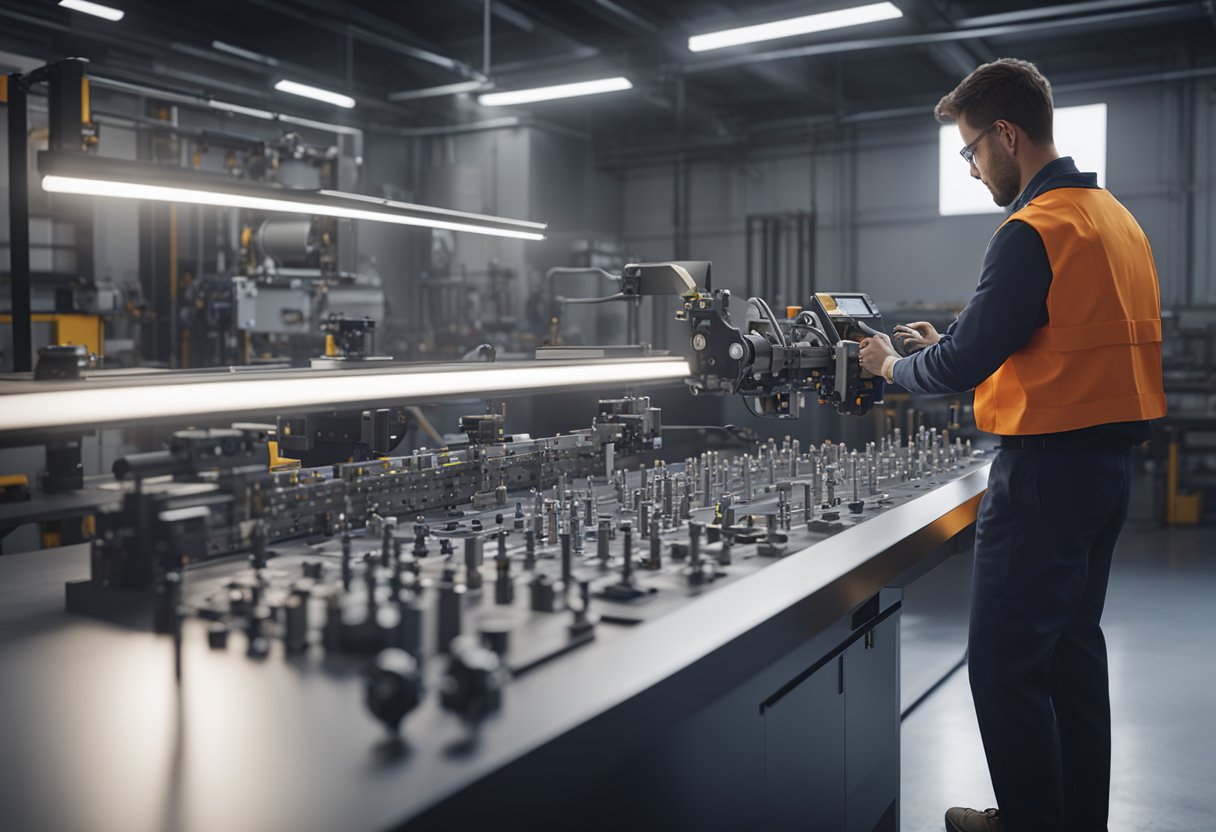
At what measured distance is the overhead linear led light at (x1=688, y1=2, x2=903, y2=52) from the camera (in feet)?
18.7

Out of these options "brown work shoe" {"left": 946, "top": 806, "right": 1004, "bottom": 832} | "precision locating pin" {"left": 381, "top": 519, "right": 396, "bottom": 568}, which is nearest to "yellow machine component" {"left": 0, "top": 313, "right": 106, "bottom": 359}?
"precision locating pin" {"left": 381, "top": 519, "right": 396, "bottom": 568}

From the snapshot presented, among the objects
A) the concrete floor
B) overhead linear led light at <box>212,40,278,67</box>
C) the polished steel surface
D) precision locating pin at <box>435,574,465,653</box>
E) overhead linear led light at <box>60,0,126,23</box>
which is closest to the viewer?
the polished steel surface

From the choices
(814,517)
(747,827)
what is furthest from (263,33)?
(747,827)

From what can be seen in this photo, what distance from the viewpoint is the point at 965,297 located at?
10070mm

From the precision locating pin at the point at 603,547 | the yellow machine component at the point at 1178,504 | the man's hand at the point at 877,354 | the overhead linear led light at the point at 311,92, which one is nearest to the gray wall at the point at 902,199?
the yellow machine component at the point at 1178,504

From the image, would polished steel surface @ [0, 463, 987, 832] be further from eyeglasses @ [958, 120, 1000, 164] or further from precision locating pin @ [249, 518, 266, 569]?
eyeglasses @ [958, 120, 1000, 164]

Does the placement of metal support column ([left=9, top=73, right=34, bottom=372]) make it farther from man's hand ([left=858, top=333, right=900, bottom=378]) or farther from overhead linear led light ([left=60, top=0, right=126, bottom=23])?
overhead linear led light ([left=60, top=0, right=126, bottom=23])

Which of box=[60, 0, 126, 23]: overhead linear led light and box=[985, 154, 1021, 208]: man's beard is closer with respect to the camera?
box=[985, 154, 1021, 208]: man's beard

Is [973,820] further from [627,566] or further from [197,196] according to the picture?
[197,196]

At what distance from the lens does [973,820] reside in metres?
2.47

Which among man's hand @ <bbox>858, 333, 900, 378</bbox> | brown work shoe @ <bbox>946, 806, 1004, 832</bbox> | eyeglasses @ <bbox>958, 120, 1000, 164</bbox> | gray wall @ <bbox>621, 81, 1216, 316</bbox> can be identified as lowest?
brown work shoe @ <bbox>946, 806, 1004, 832</bbox>

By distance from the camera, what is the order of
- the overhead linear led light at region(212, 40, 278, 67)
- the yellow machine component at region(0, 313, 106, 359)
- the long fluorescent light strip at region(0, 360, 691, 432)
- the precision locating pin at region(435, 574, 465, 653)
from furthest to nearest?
the overhead linear led light at region(212, 40, 278, 67)
the yellow machine component at region(0, 313, 106, 359)
the long fluorescent light strip at region(0, 360, 691, 432)
the precision locating pin at region(435, 574, 465, 653)

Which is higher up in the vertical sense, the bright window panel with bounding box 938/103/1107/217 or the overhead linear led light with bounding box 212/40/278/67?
the overhead linear led light with bounding box 212/40/278/67

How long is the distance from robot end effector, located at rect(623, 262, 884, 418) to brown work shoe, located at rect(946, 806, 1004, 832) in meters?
1.04
